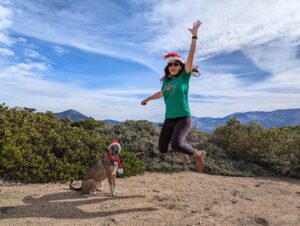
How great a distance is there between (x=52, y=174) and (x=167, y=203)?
2837 millimetres

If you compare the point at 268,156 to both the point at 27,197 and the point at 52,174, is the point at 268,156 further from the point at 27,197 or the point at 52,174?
the point at 27,197

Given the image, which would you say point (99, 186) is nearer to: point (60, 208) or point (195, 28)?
point (60, 208)

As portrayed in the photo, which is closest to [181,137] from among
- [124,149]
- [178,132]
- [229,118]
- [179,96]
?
[178,132]

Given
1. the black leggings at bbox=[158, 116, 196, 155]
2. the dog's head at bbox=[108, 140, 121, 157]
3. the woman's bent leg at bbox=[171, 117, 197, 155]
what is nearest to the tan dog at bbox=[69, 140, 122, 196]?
the dog's head at bbox=[108, 140, 121, 157]

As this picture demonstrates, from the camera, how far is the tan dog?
6.03m

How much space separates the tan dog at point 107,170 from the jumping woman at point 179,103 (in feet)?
3.08

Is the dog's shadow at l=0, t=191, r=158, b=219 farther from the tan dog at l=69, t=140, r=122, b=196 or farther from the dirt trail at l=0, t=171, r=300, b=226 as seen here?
the tan dog at l=69, t=140, r=122, b=196

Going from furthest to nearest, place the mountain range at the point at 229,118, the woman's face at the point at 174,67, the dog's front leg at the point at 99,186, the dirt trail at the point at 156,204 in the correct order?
the mountain range at the point at 229,118 < the dog's front leg at the point at 99,186 < the woman's face at the point at 174,67 < the dirt trail at the point at 156,204

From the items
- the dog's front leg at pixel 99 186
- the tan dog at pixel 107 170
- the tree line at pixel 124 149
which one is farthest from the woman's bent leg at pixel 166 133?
the tree line at pixel 124 149

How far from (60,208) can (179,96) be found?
2529 millimetres

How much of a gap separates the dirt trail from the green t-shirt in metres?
1.47

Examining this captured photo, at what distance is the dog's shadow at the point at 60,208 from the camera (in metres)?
5.04

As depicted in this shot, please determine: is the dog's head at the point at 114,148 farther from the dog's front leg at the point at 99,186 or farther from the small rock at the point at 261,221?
the small rock at the point at 261,221

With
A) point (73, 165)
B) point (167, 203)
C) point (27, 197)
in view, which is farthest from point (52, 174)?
point (167, 203)
